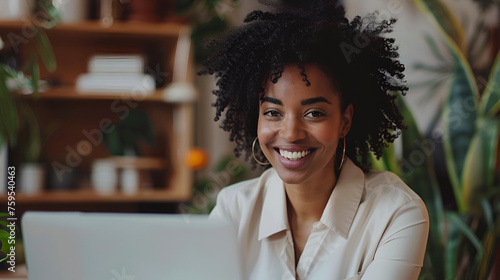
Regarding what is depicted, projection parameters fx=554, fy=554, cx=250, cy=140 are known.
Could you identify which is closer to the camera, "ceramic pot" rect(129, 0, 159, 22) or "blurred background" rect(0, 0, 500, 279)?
"blurred background" rect(0, 0, 500, 279)

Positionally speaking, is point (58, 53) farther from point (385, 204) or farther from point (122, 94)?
point (385, 204)

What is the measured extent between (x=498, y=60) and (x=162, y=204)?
1.61 meters

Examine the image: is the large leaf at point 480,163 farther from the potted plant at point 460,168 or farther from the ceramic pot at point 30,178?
the ceramic pot at point 30,178

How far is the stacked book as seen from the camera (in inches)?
97.1

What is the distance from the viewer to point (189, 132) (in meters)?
2.52

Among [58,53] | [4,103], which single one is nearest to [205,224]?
[4,103]

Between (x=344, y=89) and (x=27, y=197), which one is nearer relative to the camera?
(x=344, y=89)

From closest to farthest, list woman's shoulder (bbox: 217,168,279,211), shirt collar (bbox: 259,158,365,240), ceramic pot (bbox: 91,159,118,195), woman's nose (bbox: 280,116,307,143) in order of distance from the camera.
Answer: woman's nose (bbox: 280,116,307,143) < shirt collar (bbox: 259,158,365,240) < woman's shoulder (bbox: 217,168,279,211) < ceramic pot (bbox: 91,159,118,195)

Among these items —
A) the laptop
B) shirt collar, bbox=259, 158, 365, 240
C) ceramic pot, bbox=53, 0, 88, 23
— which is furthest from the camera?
ceramic pot, bbox=53, 0, 88, 23

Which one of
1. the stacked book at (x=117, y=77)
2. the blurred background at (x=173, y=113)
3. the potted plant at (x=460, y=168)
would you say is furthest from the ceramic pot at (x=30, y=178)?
the potted plant at (x=460, y=168)

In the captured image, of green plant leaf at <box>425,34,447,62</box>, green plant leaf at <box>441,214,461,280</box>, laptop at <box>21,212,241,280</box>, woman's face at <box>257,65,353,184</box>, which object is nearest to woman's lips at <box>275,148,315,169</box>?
woman's face at <box>257,65,353,184</box>

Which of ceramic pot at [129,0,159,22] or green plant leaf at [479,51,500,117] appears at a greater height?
ceramic pot at [129,0,159,22]

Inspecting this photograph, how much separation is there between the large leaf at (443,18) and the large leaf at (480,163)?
1.18 ft

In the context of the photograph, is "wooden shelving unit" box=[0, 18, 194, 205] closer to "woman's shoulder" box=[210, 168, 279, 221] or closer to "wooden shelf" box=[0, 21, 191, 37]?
"wooden shelf" box=[0, 21, 191, 37]
